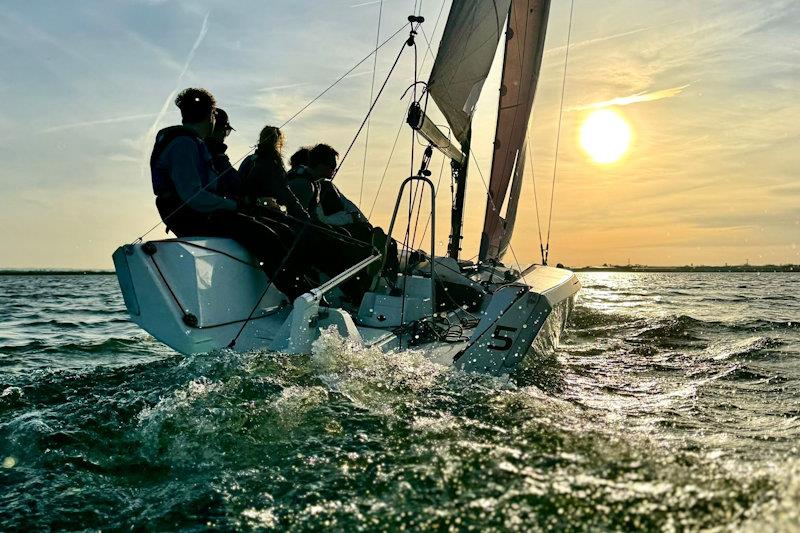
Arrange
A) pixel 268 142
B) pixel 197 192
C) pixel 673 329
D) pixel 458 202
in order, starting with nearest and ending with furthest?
pixel 197 192 < pixel 268 142 < pixel 673 329 < pixel 458 202

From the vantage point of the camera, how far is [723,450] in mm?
2186

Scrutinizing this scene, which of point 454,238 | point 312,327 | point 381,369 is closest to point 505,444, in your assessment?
point 381,369

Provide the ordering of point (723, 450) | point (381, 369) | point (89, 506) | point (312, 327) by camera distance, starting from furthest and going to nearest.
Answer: point (312, 327), point (381, 369), point (723, 450), point (89, 506)

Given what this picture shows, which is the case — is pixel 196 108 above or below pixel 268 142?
above

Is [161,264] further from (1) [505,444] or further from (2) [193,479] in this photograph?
(1) [505,444]

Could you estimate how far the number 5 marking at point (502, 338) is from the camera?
3.47 metres

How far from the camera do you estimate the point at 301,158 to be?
5613mm

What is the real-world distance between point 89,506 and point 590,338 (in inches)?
237

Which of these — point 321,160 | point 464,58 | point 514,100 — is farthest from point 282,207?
point 514,100

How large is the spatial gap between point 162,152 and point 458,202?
5723mm

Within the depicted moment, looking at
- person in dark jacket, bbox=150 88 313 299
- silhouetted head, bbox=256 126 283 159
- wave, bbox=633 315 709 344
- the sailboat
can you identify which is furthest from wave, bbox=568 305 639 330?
person in dark jacket, bbox=150 88 313 299

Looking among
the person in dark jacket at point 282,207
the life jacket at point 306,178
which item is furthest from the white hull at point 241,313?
the life jacket at point 306,178

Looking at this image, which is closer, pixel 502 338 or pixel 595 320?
pixel 502 338

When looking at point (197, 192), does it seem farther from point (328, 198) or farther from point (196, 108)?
point (328, 198)
